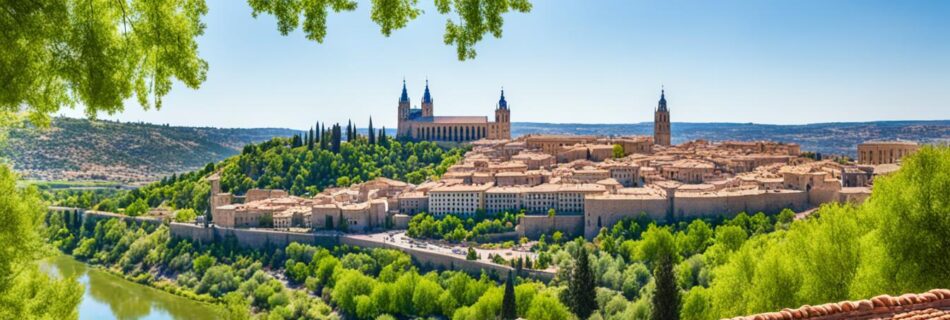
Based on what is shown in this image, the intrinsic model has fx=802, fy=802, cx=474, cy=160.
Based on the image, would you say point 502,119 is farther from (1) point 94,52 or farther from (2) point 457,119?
(1) point 94,52

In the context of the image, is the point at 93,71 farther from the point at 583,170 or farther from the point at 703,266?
the point at 583,170

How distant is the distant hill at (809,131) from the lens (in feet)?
211

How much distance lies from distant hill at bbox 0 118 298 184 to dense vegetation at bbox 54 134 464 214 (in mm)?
14330

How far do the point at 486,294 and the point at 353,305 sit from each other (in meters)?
4.78

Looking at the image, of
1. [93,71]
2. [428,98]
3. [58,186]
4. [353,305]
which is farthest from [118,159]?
[93,71]

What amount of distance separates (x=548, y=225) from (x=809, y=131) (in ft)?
199

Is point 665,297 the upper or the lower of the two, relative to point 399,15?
lower

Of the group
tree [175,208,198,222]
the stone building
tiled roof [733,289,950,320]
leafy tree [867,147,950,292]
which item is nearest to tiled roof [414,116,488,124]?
tree [175,208,198,222]

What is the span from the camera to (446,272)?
24672mm

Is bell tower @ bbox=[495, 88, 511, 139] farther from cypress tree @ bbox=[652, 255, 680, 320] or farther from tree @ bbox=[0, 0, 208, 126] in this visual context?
tree @ bbox=[0, 0, 208, 126]

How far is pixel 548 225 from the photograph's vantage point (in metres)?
28.6

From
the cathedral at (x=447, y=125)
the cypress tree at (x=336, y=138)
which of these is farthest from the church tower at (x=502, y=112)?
the cypress tree at (x=336, y=138)

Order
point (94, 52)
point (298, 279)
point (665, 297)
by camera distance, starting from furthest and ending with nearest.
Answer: point (298, 279) → point (665, 297) → point (94, 52)

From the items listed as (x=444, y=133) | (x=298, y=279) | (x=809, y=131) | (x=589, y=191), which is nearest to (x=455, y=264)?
(x=298, y=279)
